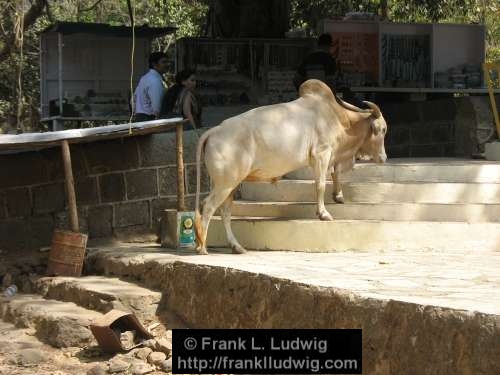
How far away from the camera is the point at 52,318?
7785 mm

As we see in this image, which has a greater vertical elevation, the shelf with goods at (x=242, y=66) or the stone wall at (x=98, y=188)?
the shelf with goods at (x=242, y=66)

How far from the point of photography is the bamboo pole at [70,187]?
29.1ft

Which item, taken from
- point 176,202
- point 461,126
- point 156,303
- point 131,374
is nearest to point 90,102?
point 176,202

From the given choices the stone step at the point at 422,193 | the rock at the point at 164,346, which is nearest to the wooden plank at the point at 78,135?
the stone step at the point at 422,193

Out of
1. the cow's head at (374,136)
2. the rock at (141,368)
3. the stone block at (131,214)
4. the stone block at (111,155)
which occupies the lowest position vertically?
the rock at (141,368)

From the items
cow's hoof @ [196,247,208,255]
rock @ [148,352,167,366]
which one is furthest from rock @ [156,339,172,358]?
cow's hoof @ [196,247,208,255]

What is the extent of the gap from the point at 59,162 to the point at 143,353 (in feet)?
10.2

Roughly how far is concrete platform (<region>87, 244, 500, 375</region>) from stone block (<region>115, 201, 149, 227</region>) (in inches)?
25.9

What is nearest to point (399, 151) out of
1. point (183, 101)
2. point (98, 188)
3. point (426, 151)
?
point (426, 151)

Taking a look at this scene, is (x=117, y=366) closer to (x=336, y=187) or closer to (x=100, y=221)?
(x=100, y=221)

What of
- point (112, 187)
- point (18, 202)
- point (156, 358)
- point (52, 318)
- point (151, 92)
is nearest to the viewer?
point (156, 358)

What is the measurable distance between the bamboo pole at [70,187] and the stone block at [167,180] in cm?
136

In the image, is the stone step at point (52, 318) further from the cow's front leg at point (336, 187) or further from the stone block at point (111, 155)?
the cow's front leg at point (336, 187)

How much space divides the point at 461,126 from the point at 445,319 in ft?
26.0
